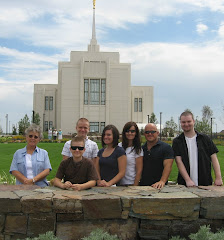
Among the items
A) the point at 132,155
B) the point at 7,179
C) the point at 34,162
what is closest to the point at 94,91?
the point at 7,179

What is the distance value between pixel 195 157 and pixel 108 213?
6.39 ft

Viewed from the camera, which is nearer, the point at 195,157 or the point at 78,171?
the point at 78,171

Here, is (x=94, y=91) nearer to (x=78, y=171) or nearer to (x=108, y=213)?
(x=78, y=171)

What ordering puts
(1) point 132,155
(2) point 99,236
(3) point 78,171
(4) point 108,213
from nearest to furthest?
(2) point 99,236, (4) point 108,213, (3) point 78,171, (1) point 132,155

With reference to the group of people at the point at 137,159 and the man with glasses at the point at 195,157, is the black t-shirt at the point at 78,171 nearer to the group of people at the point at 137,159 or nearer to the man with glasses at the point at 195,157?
the group of people at the point at 137,159

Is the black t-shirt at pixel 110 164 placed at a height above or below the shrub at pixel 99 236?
above

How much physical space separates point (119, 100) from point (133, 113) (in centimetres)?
400

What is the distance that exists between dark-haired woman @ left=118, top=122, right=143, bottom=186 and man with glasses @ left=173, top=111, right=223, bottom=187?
0.69m

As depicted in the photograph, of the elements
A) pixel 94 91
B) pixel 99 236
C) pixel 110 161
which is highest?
pixel 94 91

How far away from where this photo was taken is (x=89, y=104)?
52031 mm

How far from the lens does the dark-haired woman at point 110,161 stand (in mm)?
4930

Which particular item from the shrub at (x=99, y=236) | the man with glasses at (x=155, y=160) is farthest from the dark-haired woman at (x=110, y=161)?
the shrub at (x=99, y=236)

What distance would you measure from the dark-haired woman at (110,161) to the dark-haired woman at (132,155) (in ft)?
0.68

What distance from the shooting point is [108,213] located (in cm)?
411
